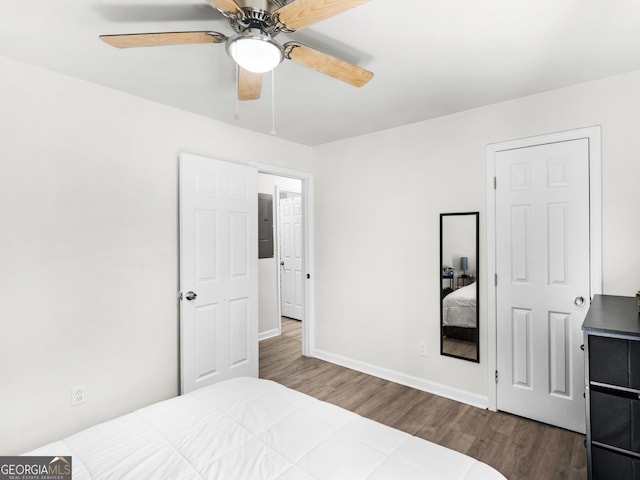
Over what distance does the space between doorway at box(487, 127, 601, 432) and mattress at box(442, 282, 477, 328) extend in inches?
5.6

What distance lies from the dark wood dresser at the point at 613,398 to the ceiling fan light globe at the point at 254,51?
185cm

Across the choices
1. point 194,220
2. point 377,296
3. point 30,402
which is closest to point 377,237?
point 377,296

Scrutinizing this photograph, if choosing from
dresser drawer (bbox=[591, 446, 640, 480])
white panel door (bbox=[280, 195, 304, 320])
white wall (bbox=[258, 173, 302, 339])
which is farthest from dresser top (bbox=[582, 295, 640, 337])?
white panel door (bbox=[280, 195, 304, 320])

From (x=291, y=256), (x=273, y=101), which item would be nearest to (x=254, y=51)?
(x=273, y=101)

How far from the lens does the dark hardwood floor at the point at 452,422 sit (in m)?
2.14

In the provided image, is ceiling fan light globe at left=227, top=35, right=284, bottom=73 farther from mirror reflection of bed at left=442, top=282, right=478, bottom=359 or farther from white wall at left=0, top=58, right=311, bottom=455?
mirror reflection of bed at left=442, top=282, right=478, bottom=359

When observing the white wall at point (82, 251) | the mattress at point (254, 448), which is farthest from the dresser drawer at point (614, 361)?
the white wall at point (82, 251)

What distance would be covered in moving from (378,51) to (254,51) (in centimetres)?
90

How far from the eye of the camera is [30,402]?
2129 mm

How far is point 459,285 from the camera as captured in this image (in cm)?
300

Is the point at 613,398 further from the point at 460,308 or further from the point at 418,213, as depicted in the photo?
the point at 418,213

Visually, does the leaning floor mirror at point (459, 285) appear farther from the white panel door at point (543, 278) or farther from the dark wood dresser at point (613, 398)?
the dark wood dresser at point (613, 398)

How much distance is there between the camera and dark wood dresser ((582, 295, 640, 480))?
145 centimetres

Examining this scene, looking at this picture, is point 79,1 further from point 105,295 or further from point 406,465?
point 406,465
